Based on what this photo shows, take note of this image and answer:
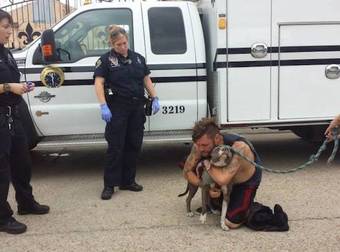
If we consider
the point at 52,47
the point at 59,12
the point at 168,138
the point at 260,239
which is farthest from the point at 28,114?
the point at 59,12

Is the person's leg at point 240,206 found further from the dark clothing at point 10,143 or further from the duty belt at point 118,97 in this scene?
the dark clothing at point 10,143

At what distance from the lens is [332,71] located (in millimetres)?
6195

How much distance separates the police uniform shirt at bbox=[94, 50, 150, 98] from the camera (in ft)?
17.7

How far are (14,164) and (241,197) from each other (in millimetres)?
2030

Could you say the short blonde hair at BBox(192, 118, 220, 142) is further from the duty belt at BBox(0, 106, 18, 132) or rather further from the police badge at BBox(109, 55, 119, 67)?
the duty belt at BBox(0, 106, 18, 132)

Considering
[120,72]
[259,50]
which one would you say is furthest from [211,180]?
[259,50]

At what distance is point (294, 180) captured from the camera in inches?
236

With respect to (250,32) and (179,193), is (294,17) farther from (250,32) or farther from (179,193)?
(179,193)

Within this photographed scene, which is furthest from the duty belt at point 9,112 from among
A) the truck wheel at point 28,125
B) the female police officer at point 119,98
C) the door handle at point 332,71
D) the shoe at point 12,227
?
the door handle at point 332,71

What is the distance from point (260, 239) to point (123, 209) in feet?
4.76

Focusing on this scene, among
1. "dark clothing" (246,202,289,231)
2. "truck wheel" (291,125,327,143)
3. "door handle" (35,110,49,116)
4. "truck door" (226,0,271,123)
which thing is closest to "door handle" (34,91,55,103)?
"door handle" (35,110,49,116)

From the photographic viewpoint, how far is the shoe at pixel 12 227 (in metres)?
4.44

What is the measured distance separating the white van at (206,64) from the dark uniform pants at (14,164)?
131 cm

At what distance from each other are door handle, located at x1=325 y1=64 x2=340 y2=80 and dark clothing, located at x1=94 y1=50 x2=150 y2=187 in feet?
7.06
